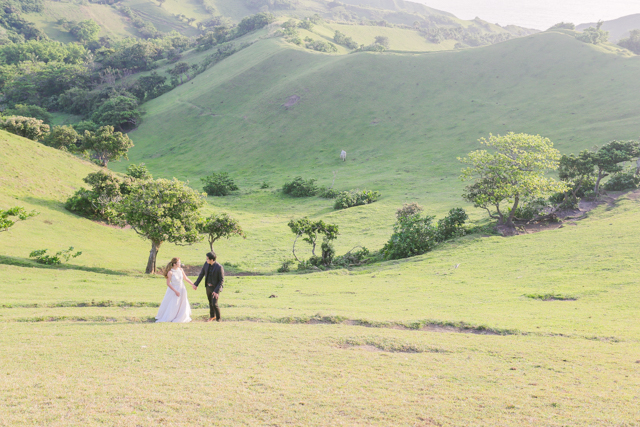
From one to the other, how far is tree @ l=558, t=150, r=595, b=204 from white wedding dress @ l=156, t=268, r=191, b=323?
115 ft

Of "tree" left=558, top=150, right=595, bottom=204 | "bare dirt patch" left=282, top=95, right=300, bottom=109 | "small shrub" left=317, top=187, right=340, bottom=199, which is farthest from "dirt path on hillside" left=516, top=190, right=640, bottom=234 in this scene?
"bare dirt patch" left=282, top=95, right=300, bottom=109

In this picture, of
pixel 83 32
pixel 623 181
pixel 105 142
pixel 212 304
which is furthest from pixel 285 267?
pixel 83 32

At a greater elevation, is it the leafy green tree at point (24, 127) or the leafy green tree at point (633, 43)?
the leafy green tree at point (633, 43)

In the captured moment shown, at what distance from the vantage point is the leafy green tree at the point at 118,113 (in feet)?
335

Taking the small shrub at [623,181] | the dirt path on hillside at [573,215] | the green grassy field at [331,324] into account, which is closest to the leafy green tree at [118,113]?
the green grassy field at [331,324]

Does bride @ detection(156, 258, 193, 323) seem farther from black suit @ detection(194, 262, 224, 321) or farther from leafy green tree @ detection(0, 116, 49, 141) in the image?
leafy green tree @ detection(0, 116, 49, 141)

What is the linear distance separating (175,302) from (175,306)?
0.14m

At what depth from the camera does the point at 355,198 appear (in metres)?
50.8

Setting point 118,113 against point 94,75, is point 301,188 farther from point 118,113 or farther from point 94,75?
point 94,75

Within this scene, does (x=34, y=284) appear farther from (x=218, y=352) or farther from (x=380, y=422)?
(x=380, y=422)

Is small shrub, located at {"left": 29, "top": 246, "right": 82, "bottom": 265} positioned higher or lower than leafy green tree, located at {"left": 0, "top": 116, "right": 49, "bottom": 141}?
lower

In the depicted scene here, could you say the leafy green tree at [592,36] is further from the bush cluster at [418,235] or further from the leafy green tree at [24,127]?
the leafy green tree at [24,127]

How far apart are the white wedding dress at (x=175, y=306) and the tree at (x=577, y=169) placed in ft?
115

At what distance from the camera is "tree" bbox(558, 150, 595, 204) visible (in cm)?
3488
